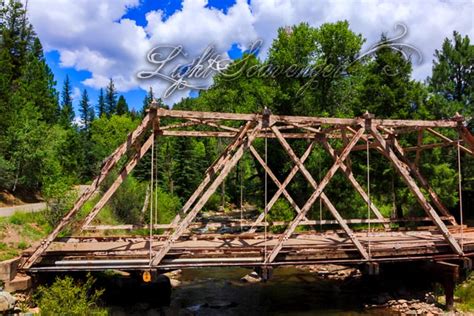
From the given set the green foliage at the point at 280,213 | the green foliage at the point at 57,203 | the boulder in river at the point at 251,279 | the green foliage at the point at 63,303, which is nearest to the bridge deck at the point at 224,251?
the green foliage at the point at 63,303

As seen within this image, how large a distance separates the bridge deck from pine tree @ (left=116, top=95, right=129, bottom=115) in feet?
318

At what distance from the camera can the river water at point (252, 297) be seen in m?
15.6

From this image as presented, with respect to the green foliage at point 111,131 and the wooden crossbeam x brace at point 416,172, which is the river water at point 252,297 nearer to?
the wooden crossbeam x brace at point 416,172

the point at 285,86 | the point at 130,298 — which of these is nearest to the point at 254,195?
the point at 285,86

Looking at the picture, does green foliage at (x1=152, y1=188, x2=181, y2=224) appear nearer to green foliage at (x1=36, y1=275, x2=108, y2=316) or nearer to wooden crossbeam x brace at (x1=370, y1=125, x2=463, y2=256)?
green foliage at (x1=36, y1=275, x2=108, y2=316)

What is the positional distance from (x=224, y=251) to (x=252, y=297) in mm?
5583

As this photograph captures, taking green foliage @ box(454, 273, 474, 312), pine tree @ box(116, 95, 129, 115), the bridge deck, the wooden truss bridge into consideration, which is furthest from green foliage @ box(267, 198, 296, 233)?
pine tree @ box(116, 95, 129, 115)

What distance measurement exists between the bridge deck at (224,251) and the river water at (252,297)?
230 centimetres

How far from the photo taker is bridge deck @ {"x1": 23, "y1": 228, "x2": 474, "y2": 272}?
12.5m

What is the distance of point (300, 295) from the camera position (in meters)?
18.3

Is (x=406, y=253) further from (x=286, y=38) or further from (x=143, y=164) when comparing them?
(x=143, y=164)

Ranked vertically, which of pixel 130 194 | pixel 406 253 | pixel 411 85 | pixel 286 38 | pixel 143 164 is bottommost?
pixel 406 253

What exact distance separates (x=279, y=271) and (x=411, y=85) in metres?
15.6

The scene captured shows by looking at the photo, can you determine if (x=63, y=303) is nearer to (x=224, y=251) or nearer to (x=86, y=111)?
(x=224, y=251)
